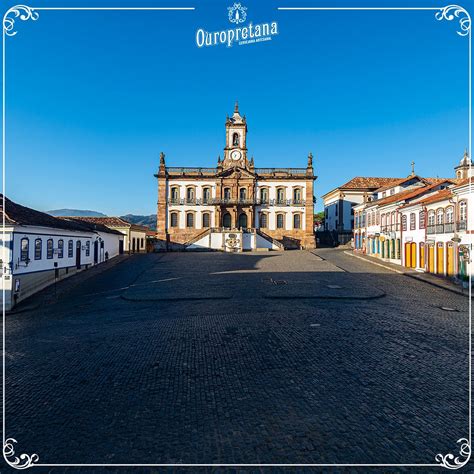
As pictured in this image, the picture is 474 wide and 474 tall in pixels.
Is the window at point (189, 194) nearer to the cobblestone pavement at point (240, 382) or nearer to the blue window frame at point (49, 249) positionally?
the blue window frame at point (49, 249)

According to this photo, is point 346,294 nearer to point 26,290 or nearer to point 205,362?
point 205,362

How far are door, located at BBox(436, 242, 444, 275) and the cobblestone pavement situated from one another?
1021 cm

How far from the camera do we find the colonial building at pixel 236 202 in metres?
48.9

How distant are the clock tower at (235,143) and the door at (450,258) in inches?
1314

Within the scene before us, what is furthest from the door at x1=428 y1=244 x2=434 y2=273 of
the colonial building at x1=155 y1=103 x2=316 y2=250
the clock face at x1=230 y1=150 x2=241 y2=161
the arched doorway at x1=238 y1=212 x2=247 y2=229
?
the clock face at x1=230 y1=150 x2=241 y2=161

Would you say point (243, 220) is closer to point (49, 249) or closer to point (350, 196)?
point (350, 196)

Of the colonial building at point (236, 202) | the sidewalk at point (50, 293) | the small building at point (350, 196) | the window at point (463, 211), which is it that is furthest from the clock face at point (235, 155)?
the window at point (463, 211)

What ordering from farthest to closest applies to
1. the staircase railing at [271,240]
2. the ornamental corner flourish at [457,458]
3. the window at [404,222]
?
the staircase railing at [271,240]
the window at [404,222]
the ornamental corner flourish at [457,458]

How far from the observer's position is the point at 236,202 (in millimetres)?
48375

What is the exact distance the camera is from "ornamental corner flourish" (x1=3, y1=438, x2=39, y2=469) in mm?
4641

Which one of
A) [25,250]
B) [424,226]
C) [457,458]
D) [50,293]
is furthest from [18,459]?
[424,226]

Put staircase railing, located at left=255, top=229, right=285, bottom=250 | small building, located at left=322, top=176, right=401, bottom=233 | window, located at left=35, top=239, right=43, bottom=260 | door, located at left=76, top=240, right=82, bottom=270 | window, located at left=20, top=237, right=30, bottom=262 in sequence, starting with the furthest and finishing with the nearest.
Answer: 1. small building, located at left=322, top=176, right=401, bottom=233
2. staircase railing, located at left=255, top=229, right=285, bottom=250
3. door, located at left=76, top=240, right=82, bottom=270
4. window, located at left=35, top=239, right=43, bottom=260
5. window, located at left=20, top=237, right=30, bottom=262

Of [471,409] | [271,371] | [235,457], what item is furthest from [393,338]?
[235,457]

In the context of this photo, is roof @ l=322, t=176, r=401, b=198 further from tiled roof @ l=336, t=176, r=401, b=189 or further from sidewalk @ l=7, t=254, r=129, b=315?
sidewalk @ l=7, t=254, r=129, b=315
